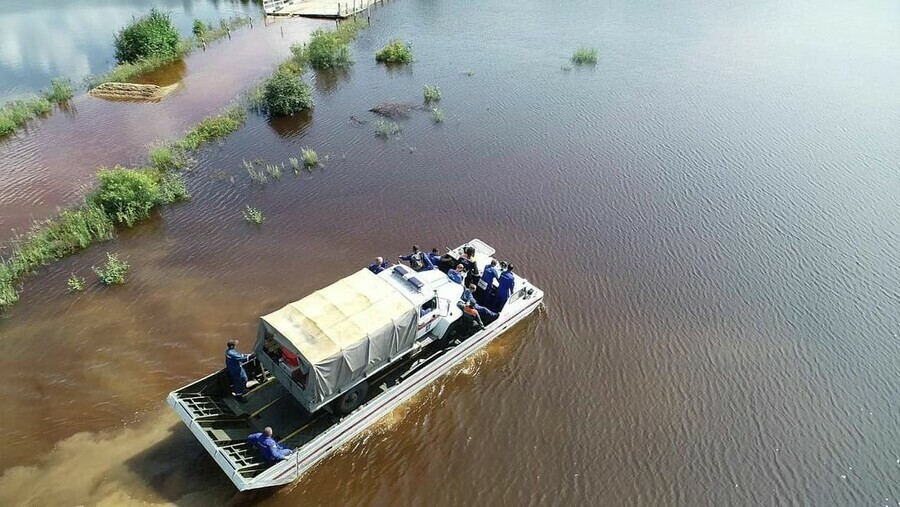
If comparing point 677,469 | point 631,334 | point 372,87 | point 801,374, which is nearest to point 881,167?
point 801,374

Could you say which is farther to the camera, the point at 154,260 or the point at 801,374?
the point at 154,260

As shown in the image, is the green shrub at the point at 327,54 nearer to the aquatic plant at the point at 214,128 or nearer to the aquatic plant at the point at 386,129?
the aquatic plant at the point at 214,128

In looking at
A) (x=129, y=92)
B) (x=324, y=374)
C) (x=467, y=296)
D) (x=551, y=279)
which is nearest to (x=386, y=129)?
(x=551, y=279)

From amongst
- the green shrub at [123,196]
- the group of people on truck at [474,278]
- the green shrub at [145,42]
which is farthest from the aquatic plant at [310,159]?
the green shrub at [145,42]

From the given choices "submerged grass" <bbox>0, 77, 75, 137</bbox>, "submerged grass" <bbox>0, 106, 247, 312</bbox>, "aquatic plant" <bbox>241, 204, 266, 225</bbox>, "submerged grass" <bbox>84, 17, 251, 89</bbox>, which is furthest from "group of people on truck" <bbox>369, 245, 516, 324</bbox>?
"submerged grass" <bbox>84, 17, 251, 89</bbox>

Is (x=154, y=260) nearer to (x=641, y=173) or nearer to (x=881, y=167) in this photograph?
(x=641, y=173)

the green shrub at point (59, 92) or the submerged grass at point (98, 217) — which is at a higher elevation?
the green shrub at point (59, 92)
